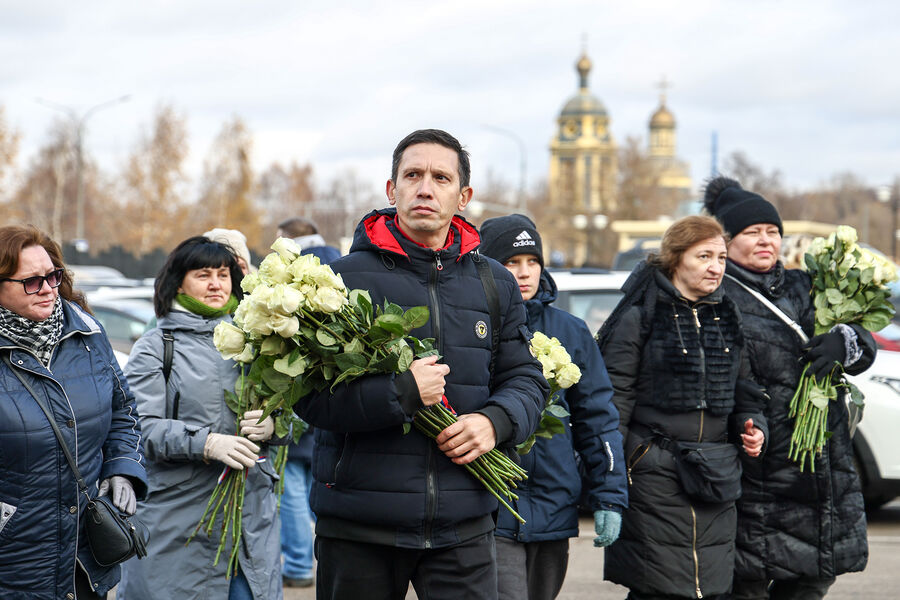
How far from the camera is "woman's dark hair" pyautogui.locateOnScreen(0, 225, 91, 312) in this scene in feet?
12.2

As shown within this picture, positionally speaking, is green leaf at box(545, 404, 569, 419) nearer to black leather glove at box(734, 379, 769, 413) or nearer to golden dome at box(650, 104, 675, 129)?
black leather glove at box(734, 379, 769, 413)

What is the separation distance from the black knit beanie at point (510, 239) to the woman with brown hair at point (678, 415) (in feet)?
1.87

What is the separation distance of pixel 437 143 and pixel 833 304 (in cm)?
269

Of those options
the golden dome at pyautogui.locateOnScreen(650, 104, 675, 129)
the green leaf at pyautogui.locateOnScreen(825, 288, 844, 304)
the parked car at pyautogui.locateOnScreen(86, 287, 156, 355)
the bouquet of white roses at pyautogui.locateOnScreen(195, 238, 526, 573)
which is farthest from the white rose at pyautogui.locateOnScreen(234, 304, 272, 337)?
the golden dome at pyautogui.locateOnScreen(650, 104, 675, 129)

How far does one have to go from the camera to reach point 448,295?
345 cm

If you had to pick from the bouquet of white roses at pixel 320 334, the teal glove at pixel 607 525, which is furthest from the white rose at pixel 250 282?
the teal glove at pixel 607 525

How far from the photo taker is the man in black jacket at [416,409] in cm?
328

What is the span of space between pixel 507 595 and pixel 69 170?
74024mm

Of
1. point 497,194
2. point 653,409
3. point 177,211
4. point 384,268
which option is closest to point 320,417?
point 384,268

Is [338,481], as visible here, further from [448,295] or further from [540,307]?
[540,307]

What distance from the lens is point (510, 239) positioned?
186 inches

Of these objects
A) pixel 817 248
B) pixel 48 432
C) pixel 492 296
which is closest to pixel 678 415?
pixel 817 248

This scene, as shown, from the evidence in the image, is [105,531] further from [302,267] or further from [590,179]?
[590,179]

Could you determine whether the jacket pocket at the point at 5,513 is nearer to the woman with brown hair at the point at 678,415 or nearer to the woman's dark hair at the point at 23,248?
the woman's dark hair at the point at 23,248
